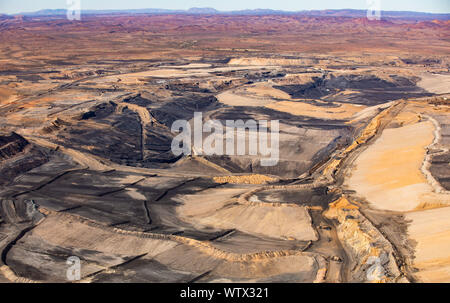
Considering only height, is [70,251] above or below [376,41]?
below

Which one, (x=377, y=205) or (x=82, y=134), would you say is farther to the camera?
(x=82, y=134)

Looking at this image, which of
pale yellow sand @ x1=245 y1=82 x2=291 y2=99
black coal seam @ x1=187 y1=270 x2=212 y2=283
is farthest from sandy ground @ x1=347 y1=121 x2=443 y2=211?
pale yellow sand @ x1=245 y1=82 x2=291 y2=99

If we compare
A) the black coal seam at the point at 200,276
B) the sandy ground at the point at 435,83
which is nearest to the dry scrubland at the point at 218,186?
the black coal seam at the point at 200,276

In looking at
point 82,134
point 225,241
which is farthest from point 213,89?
point 225,241

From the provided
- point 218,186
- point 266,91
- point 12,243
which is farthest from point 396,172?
point 266,91

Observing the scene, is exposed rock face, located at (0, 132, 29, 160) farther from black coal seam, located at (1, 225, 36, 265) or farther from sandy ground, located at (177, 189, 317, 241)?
sandy ground, located at (177, 189, 317, 241)
